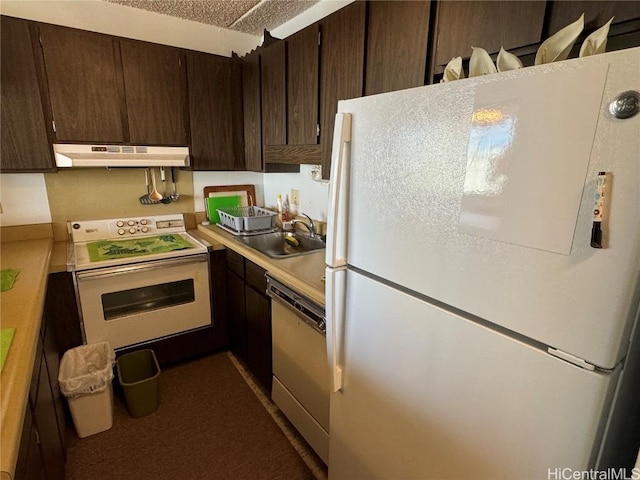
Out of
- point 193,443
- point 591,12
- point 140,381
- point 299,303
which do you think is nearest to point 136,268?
point 140,381

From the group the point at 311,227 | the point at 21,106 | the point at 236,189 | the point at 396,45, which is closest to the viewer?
the point at 396,45

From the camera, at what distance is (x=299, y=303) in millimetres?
1491

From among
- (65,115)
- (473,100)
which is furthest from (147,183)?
(473,100)

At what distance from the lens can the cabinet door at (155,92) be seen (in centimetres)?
205

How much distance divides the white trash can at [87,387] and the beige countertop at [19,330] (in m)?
0.55

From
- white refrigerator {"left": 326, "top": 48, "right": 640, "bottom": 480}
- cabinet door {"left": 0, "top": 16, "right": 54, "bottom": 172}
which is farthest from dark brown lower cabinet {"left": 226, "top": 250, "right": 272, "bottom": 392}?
cabinet door {"left": 0, "top": 16, "right": 54, "bottom": 172}

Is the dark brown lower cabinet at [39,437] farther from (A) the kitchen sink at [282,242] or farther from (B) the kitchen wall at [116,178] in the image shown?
(B) the kitchen wall at [116,178]

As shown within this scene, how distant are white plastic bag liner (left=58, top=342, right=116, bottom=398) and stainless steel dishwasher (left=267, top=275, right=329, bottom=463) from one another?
91 centimetres

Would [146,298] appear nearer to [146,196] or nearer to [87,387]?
[87,387]

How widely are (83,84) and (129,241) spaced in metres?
1.00

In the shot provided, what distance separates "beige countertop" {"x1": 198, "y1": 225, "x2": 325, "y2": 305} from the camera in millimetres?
1423

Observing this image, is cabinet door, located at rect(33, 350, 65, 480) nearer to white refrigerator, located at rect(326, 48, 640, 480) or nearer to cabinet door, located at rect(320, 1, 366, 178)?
white refrigerator, located at rect(326, 48, 640, 480)

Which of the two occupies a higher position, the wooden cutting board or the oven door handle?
the wooden cutting board

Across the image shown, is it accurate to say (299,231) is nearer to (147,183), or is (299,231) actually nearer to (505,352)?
(147,183)
